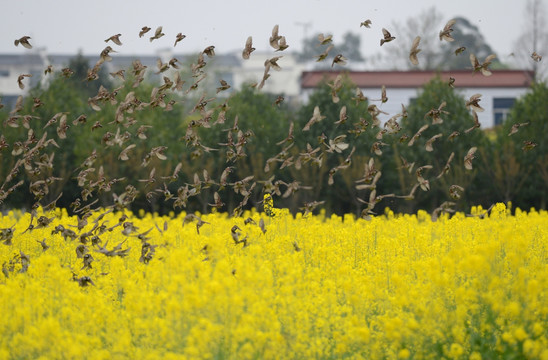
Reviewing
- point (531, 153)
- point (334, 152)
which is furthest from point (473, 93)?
point (334, 152)

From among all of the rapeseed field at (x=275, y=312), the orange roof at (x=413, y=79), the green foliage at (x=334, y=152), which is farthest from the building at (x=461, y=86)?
the rapeseed field at (x=275, y=312)

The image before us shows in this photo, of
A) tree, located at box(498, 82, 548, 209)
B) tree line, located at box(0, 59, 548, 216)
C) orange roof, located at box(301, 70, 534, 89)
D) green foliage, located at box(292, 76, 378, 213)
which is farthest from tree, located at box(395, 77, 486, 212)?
orange roof, located at box(301, 70, 534, 89)

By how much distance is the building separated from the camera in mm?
33688

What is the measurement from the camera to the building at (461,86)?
33.7 metres

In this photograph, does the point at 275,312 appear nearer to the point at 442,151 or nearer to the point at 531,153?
the point at 442,151

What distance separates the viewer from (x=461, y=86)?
3378 centimetres

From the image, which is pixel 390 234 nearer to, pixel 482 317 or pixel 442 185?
pixel 482 317

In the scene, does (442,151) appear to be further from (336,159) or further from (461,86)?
(461,86)

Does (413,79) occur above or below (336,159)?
above

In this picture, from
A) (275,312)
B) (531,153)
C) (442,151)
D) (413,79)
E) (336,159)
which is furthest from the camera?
(413,79)

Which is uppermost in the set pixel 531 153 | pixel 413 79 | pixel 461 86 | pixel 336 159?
pixel 413 79

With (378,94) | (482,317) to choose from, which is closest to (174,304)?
(482,317)

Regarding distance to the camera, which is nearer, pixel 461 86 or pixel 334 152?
pixel 334 152

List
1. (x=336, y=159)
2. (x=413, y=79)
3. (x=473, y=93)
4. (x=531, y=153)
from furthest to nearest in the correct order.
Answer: (x=413, y=79) → (x=473, y=93) → (x=336, y=159) → (x=531, y=153)
